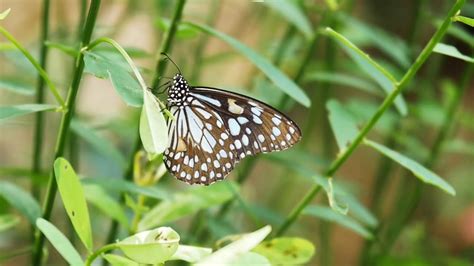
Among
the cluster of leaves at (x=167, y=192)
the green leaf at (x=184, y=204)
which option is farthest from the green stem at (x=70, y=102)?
the green leaf at (x=184, y=204)

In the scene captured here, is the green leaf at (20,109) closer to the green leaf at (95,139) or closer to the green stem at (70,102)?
the green stem at (70,102)

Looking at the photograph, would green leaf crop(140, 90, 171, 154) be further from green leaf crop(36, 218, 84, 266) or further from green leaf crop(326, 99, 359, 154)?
green leaf crop(326, 99, 359, 154)

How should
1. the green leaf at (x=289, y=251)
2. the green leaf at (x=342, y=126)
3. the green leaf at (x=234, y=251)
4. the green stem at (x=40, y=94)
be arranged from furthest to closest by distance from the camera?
the green stem at (x=40, y=94) → the green leaf at (x=342, y=126) → the green leaf at (x=289, y=251) → the green leaf at (x=234, y=251)

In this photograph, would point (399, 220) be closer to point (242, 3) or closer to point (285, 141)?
point (285, 141)

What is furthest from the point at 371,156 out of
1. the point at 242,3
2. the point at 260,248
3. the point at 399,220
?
the point at 260,248

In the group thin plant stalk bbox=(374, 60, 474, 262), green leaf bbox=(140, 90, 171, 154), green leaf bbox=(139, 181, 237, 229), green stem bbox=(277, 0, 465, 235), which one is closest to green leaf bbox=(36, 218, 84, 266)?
green leaf bbox=(140, 90, 171, 154)
